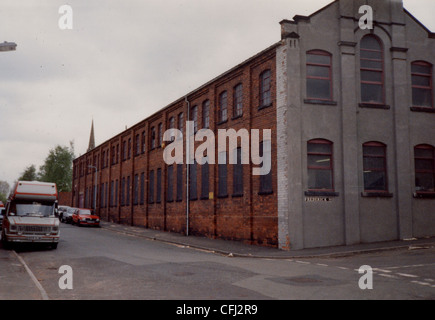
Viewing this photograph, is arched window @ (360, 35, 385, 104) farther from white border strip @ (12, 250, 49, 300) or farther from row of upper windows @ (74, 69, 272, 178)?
white border strip @ (12, 250, 49, 300)

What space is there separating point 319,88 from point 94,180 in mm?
40566

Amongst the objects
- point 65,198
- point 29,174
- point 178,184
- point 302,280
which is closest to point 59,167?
point 65,198

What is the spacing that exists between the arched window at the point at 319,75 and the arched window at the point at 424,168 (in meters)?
5.11

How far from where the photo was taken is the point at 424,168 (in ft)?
69.5

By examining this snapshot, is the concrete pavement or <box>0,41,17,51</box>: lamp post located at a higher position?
<box>0,41,17,51</box>: lamp post

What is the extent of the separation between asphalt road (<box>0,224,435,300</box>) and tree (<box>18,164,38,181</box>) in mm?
110694

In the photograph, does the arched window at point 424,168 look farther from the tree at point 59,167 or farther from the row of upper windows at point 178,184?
the tree at point 59,167

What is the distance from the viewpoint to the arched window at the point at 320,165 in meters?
19.8

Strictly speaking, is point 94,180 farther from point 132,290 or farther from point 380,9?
point 132,290

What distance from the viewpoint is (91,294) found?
373 inches

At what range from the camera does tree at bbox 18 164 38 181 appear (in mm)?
120625

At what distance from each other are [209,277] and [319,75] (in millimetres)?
12129

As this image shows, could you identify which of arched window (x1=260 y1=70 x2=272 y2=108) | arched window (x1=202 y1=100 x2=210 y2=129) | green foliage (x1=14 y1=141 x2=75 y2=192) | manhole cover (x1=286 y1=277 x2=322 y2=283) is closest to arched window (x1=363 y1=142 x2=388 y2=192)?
arched window (x1=260 y1=70 x2=272 y2=108)
